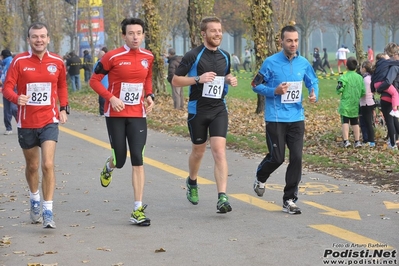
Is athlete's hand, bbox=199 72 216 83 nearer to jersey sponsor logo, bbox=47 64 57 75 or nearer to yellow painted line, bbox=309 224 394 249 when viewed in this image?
jersey sponsor logo, bbox=47 64 57 75

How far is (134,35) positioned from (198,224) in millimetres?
2017

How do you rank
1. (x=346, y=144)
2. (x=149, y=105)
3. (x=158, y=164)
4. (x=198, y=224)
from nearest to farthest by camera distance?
(x=198, y=224), (x=149, y=105), (x=158, y=164), (x=346, y=144)

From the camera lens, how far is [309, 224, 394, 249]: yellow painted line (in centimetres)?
749

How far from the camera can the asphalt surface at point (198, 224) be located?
7227 mm

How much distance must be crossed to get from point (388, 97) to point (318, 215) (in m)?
6.54

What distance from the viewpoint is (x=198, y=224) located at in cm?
874

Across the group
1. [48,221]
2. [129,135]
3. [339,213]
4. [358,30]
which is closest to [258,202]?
[339,213]

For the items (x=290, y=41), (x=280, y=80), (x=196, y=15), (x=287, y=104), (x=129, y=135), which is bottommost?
(x=129, y=135)

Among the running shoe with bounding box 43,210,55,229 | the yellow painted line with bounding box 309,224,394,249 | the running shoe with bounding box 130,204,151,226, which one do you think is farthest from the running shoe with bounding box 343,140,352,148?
the running shoe with bounding box 43,210,55,229

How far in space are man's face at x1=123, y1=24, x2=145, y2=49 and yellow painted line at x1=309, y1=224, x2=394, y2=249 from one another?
2545 millimetres

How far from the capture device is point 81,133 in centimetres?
1939

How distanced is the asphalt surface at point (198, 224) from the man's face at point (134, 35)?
1.81m

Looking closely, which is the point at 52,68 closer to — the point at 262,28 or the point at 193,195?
the point at 193,195

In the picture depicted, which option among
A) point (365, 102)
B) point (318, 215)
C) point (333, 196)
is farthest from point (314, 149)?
point (318, 215)
